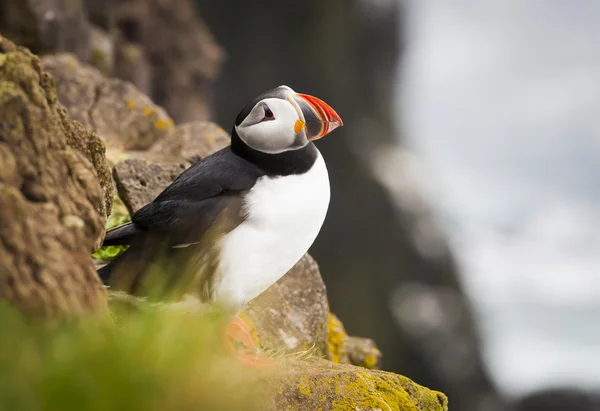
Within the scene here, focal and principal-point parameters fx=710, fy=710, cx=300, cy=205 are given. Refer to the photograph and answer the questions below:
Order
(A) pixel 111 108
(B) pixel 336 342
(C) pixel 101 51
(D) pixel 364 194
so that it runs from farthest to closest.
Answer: (D) pixel 364 194 < (C) pixel 101 51 < (A) pixel 111 108 < (B) pixel 336 342

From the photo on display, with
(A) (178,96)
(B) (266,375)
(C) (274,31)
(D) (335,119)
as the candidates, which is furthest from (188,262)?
(C) (274,31)

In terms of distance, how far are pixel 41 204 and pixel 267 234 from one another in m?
1.65

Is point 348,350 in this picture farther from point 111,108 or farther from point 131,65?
point 131,65

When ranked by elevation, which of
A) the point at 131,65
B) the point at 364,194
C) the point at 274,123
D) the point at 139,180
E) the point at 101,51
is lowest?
the point at 364,194

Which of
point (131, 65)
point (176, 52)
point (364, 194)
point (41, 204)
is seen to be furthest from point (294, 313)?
A: point (364, 194)

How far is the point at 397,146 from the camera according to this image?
2216 cm

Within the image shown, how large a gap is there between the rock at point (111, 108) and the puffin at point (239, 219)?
418 centimetres

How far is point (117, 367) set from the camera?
2367 mm

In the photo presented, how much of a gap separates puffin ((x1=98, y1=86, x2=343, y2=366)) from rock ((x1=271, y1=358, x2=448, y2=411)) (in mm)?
498

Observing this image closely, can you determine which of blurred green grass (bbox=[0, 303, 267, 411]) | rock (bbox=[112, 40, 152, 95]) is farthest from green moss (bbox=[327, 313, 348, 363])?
rock (bbox=[112, 40, 152, 95])

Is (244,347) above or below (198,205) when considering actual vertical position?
below

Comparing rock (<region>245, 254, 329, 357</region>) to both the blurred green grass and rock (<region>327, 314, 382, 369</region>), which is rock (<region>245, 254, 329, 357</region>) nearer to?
rock (<region>327, 314, 382, 369</region>)

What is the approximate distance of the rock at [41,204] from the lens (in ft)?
9.52

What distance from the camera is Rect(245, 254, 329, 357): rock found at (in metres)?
6.10
